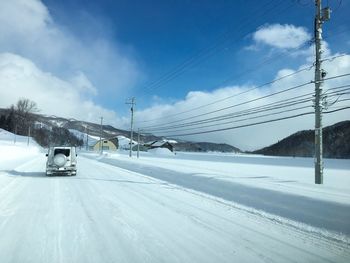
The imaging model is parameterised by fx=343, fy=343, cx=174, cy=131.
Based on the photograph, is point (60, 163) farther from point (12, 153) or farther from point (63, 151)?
point (12, 153)

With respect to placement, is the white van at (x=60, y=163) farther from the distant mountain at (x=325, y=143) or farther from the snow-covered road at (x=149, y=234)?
the distant mountain at (x=325, y=143)

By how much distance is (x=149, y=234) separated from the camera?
786 cm

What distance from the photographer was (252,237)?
7801mm

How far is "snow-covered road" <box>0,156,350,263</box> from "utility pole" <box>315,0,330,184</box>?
345 inches

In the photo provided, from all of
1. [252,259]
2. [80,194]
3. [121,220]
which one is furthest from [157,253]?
[80,194]

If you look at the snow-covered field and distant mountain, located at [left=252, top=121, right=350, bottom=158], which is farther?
distant mountain, located at [left=252, top=121, right=350, bottom=158]

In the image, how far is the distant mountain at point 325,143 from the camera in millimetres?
141625

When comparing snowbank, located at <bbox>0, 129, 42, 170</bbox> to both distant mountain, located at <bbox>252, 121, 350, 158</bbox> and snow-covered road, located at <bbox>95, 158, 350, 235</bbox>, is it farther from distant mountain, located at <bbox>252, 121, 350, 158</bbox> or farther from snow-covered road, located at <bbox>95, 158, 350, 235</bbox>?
distant mountain, located at <bbox>252, 121, 350, 158</bbox>

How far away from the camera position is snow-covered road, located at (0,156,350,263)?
20.9ft

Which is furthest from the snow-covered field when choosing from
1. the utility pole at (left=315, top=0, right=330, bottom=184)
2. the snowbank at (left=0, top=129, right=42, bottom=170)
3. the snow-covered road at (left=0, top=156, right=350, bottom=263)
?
the snowbank at (left=0, top=129, right=42, bottom=170)

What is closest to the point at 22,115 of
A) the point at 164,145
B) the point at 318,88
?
the point at 164,145

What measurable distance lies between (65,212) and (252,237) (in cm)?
567

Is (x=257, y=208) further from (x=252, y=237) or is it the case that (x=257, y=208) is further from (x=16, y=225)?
(x=16, y=225)

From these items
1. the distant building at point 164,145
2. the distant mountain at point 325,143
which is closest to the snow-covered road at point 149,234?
the distant building at point 164,145
